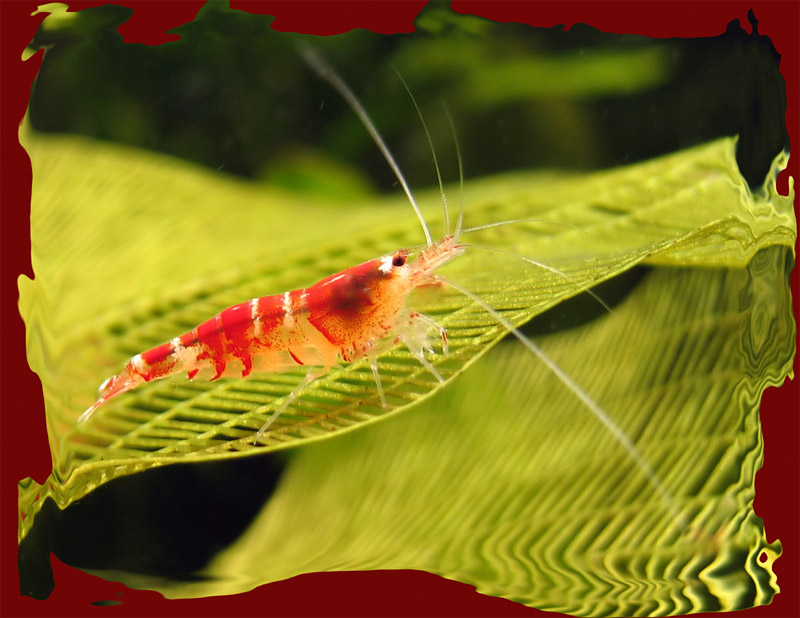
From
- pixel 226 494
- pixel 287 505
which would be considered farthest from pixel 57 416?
pixel 287 505

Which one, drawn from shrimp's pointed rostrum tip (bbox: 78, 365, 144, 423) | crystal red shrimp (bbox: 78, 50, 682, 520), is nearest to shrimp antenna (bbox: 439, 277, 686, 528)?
crystal red shrimp (bbox: 78, 50, 682, 520)

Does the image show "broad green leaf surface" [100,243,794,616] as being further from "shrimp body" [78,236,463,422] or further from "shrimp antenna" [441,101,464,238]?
"shrimp antenna" [441,101,464,238]

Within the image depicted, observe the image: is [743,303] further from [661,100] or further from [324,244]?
[324,244]

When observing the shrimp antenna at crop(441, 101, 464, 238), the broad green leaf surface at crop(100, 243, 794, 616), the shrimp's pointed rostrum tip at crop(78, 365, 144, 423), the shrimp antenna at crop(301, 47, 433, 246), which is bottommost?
the broad green leaf surface at crop(100, 243, 794, 616)

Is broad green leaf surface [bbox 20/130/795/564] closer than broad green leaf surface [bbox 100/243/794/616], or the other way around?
broad green leaf surface [bbox 20/130/795/564]

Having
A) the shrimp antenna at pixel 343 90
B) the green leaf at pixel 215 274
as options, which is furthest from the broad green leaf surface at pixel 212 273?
the shrimp antenna at pixel 343 90

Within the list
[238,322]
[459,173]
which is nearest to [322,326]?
[238,322]
